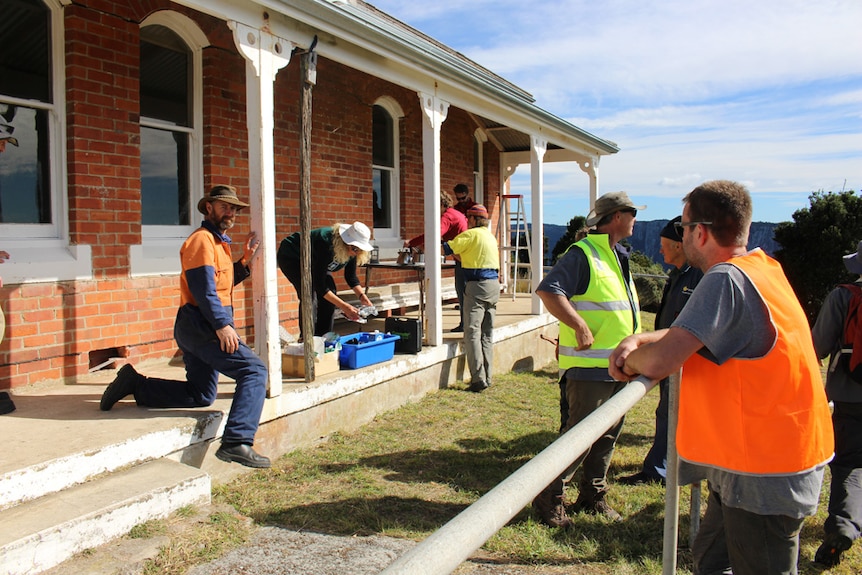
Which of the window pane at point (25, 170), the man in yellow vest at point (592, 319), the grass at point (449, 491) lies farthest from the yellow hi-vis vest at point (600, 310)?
the window pane at point (25, 170)

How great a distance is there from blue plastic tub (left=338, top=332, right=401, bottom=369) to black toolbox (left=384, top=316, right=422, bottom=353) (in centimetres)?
21

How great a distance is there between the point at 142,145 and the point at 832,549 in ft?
19.9

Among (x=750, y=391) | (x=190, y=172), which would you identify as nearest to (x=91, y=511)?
(x=750, y=391)

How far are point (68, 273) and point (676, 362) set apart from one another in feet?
15.8

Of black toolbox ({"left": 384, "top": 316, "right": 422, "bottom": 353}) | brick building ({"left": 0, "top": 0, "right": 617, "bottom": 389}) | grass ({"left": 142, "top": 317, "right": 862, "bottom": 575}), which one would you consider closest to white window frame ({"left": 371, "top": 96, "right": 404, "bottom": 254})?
brick building ({"left": 0, "top": 0, "right": 617, "bottom": 389})

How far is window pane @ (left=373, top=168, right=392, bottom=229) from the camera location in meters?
9.61

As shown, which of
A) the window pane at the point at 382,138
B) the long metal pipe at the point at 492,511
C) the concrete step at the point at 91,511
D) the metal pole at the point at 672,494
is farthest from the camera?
the window pane at the point at 382,138

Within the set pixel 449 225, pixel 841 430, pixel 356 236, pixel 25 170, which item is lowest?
pixel 841 430

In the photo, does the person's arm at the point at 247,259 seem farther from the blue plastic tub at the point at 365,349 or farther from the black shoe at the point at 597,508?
the black shoe at the point at 597,508

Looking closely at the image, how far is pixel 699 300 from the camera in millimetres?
2232

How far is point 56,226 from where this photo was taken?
534 centimetres

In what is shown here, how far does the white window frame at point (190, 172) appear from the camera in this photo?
5.95 metres

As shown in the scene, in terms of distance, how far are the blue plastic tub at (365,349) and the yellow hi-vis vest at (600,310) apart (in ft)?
8.43

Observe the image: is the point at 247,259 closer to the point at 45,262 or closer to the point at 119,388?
the point at 119,388
